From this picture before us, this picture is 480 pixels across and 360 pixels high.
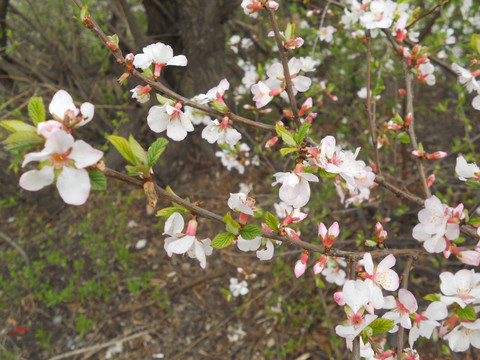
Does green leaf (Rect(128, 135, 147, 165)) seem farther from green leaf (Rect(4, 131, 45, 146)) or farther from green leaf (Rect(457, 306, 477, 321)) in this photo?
green leaf (Rect(457, 306, 477, 321))

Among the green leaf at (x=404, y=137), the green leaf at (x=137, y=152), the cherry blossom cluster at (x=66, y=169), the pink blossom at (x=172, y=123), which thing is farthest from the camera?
the green leaf at (x=404, y=137)

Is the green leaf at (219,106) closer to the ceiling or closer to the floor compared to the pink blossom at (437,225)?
closer to the ceiling

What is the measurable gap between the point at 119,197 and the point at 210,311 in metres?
1.77

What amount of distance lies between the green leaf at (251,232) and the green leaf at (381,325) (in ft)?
1.19

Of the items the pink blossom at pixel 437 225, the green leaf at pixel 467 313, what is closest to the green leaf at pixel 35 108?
the pink blossom at pixel 437 225

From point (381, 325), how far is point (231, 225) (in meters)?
0.44

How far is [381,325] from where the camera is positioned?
2.65ft

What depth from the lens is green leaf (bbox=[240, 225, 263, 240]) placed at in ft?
2.58

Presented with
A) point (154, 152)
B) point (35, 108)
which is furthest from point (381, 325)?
point (35, 108)

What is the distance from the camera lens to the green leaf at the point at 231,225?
0.79 metres

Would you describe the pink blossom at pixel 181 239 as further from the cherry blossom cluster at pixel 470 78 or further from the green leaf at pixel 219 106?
the cherry blossom cluster at pixel 470 78

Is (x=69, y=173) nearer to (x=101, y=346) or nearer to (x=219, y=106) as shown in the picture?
(x=219, y=106)

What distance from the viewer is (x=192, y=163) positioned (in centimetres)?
400

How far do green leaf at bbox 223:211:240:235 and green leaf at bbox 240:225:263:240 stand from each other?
2 cm
